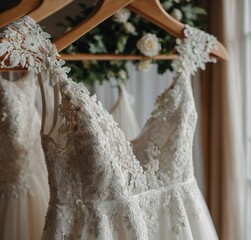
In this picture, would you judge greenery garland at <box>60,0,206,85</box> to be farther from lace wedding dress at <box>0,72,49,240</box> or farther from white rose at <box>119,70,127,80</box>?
lace wedding dress at <box>0,72,49,240</box>

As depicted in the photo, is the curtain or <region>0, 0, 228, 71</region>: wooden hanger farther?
the curtain

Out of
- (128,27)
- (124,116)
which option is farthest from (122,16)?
(124,116)

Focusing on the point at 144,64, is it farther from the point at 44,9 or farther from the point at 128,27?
the point at 44,9

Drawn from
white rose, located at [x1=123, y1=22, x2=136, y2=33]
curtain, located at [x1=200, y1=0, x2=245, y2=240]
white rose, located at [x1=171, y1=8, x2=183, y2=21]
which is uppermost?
white rose, located at [x1=171, y1=8, x2=183, y2=21]

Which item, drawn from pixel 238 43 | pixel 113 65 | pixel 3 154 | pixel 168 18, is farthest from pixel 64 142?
pixel 238 43

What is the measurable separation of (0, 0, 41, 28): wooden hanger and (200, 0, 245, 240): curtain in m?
0.78

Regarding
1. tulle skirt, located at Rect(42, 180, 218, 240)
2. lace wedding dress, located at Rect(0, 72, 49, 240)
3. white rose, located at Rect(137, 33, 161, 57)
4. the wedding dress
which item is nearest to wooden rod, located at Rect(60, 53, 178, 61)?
white rose, located at Rect(137, 33, 161, 57)

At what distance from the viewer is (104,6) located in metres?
1.10

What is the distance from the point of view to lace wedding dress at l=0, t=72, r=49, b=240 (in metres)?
1.24

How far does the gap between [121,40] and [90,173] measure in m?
0.70

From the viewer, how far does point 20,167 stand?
1287 millimetres

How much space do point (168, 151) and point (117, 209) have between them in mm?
246

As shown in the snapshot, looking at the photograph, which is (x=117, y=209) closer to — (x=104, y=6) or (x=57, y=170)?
(x=57, y=170)

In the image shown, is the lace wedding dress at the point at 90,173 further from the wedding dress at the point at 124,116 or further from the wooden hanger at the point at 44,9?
the wedding dress at the point at 124,116
